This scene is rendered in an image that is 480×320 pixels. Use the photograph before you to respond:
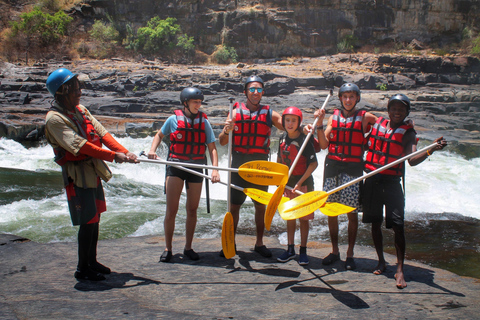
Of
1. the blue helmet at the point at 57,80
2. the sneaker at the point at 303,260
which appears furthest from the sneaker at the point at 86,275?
the sneaker at the point at 303,260

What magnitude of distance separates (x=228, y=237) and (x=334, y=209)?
2.87 ft

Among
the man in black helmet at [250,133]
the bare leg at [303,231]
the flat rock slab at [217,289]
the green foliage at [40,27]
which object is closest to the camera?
the flat rock slab at [217,289]

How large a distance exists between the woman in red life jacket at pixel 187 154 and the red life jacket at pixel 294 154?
61 cm

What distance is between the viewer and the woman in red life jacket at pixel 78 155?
8.52 ft

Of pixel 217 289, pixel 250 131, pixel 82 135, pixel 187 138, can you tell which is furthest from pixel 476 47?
pixel 82 135

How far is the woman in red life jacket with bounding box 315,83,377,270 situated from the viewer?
10.7 feet

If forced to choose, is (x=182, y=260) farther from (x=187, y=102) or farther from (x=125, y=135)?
(x=125, y=135)

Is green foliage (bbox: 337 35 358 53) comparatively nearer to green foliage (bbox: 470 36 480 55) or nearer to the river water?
green foliage (bbox: 470 36 480 55)

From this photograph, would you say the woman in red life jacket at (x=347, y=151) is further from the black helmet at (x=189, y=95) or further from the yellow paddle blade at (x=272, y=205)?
the black helmet at (x=189, y=95)

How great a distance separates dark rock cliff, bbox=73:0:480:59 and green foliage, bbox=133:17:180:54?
2786 mm

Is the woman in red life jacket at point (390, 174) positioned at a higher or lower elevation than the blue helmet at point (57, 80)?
lower

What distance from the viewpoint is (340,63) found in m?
26.7

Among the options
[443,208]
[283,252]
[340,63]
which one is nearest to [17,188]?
[283,252]

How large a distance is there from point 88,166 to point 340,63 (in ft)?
85.5
